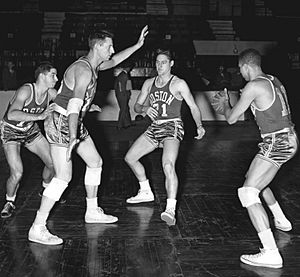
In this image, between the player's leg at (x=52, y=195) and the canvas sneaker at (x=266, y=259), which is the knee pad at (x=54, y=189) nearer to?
the player's leg at (x=52, y=195)

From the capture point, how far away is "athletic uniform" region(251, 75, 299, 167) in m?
3.94

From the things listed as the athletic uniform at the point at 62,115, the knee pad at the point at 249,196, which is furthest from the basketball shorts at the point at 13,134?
the knee pad at the point at 249,196

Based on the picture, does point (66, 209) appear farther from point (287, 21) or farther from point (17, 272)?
point (287, 21)

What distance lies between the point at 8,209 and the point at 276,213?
104 inches

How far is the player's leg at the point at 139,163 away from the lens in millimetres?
5250

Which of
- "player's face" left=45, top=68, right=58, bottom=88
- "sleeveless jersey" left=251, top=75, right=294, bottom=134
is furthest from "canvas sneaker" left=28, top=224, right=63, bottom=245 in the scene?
"sleeveless jersey" left=251, top=75, right=294, bottom=134

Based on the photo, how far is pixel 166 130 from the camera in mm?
5035

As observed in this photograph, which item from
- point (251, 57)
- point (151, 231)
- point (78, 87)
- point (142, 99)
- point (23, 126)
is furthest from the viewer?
point (142, 99)

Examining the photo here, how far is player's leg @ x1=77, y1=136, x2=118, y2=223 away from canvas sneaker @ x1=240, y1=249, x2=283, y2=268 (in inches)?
61.2

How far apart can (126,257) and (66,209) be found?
154 centimetres

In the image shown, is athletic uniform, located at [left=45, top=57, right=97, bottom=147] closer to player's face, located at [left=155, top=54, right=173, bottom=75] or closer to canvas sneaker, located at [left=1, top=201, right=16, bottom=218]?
player's face, located at [left=155, top=54, right=173, bottom=75]

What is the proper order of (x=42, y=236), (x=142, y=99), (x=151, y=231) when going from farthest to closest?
(x=142, y=99), (x=151, y=231), (x=42, y=236)

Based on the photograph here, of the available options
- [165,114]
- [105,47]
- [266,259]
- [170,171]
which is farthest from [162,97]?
[266,259]

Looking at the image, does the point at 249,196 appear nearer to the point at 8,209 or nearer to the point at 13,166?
the point at 13,166
